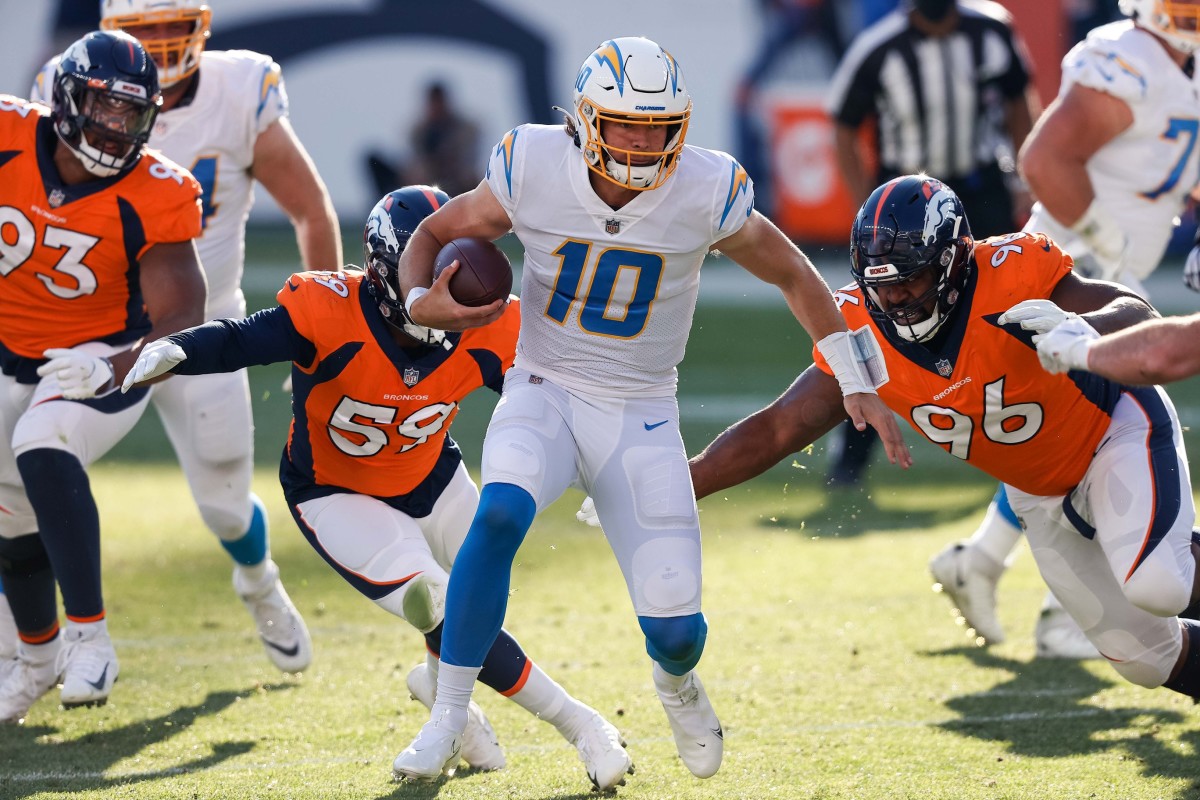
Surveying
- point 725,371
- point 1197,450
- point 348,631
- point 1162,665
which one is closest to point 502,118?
point 725,371

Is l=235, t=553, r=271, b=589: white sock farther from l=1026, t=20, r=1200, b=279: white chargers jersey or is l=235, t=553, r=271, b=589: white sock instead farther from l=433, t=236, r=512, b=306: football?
l=1026, t=20, r=1200, b=279: white chargers jersey

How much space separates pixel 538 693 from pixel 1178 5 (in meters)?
3.48

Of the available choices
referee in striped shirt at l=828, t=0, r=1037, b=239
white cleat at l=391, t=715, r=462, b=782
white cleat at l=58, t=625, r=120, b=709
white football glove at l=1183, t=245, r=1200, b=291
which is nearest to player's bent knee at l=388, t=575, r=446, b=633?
white cleat at l=391, t=715, r=462, b=782

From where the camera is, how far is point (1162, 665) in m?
3.87

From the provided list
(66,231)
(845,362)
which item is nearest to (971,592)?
(845,362)

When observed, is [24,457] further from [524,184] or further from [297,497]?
[524,184]

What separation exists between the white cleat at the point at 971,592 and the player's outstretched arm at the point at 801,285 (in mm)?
1583

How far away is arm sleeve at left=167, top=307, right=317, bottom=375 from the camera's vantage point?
377 cm

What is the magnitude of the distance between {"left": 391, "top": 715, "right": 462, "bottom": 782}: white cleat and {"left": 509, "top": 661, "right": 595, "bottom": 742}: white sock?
1.31ft

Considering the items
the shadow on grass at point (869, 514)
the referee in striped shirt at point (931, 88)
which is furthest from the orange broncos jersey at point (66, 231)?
the referee in striped shirt at point (931, 88)

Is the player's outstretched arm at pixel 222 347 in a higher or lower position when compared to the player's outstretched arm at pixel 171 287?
higher

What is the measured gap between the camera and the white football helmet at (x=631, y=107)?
361 cm

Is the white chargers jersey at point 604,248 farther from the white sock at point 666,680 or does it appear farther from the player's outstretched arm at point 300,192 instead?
the player's outstretched arm at point 300,192

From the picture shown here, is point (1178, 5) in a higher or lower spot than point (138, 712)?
higher
